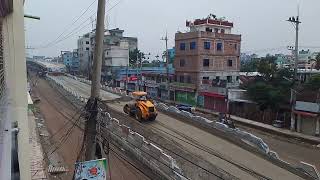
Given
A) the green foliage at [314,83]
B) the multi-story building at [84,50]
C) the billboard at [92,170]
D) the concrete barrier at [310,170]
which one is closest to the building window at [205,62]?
the green foliage at [314,83]

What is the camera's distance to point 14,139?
7.57 meters

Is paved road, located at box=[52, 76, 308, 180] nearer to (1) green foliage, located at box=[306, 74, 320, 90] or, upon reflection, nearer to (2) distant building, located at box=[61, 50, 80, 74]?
(1) green foliage, located at box=[306, 74, 320, 90]

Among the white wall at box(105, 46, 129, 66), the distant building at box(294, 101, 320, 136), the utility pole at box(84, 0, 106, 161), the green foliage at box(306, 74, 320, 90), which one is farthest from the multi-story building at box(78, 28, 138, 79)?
the utility pole at box(84, 0, 106, 161)

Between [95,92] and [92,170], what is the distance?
202cm

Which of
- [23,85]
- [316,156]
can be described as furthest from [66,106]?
[23,85]

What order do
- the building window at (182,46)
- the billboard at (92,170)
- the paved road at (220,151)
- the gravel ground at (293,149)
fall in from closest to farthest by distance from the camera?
1. the billboard at (92,170)
2. the paved road at (220,151)
3. the gravel ground at (293,149)
4. the building window at (182,46)

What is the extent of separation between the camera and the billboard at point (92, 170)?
9.60 m

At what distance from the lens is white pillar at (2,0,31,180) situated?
8783 mm

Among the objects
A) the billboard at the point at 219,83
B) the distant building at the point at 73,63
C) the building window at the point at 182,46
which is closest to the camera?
the billboard at the point at 219,83

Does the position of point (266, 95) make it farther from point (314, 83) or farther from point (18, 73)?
point (18, 73)

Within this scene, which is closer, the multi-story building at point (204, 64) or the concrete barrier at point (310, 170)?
the concrete barrier at point (310, 170)

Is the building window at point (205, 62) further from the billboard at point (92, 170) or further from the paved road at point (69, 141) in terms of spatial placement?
the billboard at point (92, 170)

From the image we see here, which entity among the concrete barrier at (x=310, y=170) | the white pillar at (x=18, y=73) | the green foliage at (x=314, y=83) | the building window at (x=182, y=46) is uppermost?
the building window at (x=182, y=46)

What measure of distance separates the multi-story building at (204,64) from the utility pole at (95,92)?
35507 millimetres
